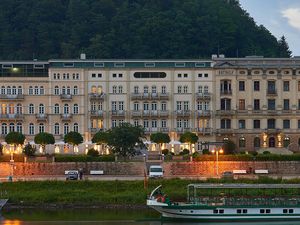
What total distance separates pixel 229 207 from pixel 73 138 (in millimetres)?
30963

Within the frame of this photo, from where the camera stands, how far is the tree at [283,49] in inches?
5330

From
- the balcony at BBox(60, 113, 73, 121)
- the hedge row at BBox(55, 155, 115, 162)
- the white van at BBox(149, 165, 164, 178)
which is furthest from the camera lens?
the balcony at BBox(60, 113, 73, 121)

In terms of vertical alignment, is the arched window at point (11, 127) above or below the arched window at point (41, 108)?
below

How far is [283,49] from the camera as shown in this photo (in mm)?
138625

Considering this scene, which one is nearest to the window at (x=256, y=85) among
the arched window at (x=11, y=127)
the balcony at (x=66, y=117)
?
the balcony at (x=66, y=117)

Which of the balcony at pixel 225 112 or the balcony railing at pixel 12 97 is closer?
the balcony railing at pixel 12 97

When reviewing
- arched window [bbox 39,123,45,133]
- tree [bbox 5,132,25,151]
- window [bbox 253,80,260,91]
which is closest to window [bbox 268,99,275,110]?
window [bbox 253,80,260,91]

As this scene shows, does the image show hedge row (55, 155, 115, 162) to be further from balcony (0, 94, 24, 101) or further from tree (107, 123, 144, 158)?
balcony (0, 94, 24, 101)

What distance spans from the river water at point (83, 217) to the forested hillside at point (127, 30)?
57.7m

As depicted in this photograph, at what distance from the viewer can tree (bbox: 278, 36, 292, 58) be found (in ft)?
444

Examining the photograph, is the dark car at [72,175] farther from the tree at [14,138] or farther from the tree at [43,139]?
the tree at [14,138]

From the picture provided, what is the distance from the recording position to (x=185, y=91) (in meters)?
95.9

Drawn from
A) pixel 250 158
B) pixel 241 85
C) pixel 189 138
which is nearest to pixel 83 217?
pixel 250 158

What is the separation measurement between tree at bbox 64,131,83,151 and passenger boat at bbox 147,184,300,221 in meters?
27.0
